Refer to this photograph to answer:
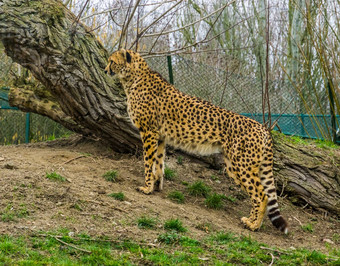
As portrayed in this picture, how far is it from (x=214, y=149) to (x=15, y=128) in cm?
523

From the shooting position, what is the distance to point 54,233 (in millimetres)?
3494

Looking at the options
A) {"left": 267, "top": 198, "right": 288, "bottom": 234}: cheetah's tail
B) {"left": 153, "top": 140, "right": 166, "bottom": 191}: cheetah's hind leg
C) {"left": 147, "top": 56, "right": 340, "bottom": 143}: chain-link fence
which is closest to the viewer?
{"left": 267, "top": 198, "right": 288, "bottom": 234}: cheetah's tail

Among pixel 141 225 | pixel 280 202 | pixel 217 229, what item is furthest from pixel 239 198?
pixel 141 225

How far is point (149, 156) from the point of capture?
17.1 ft

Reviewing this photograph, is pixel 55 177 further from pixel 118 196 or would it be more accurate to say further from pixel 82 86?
pixel 82 86

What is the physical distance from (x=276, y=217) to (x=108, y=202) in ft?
6.33

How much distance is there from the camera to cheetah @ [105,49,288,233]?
15.9 ft

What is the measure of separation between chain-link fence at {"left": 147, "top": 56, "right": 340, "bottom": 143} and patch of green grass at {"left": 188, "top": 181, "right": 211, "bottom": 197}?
46.9 inches

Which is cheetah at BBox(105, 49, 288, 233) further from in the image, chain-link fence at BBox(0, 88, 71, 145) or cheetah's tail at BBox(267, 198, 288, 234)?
chain-link fence at BBox(0, 88, 71, 145)

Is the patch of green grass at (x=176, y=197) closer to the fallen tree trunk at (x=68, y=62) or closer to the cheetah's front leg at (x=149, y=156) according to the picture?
the cheetah's front leg at (x=149, y=156)

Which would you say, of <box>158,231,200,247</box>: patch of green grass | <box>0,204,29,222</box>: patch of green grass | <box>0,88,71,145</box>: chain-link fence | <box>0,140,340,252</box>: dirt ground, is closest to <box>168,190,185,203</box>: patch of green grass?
<box>0,140,340,252</box>: dirt ground

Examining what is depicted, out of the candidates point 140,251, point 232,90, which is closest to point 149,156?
point 140,251

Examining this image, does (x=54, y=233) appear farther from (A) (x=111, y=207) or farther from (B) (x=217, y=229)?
(B) (x=217, y=229)

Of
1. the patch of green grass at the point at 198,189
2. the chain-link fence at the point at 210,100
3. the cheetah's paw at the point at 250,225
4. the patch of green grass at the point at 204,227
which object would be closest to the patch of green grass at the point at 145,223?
the patch of green grass at the point at 204,227
